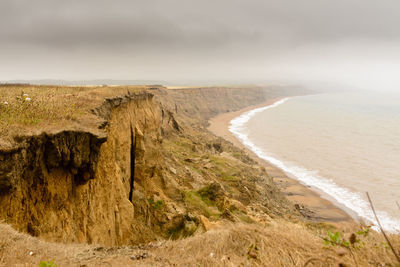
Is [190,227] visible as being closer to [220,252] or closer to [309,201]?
[220,252]

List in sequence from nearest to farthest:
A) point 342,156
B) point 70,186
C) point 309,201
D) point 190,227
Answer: point 70,186
point 190,227
point 309,201
point 342,156

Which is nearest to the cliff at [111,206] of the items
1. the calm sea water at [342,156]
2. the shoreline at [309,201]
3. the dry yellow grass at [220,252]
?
the dry yellow grass at [220,252]

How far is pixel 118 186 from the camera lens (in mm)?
10453

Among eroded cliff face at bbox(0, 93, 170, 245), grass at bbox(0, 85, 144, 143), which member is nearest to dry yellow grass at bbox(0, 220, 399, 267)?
eroded cliff face at bbox(0, 93, 170, 245)

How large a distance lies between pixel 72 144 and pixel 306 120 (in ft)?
227

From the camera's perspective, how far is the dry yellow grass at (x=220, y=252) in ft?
13.4

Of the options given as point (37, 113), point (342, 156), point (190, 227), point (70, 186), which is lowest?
point (342, 156)

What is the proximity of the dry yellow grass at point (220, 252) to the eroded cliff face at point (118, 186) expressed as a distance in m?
1.34

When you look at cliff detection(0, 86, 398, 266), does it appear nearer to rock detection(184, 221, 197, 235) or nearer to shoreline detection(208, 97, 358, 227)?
rock detection(184, 221, 197, 235)

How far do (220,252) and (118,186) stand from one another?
259 inches

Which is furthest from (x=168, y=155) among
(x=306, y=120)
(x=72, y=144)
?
(x=306, y=120)

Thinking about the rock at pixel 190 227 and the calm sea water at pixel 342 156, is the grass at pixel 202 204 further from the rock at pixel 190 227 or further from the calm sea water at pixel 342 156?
the calm sea water at pixel 342 156

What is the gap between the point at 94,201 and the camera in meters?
8.55

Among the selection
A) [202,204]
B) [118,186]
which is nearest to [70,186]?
[118,186]
